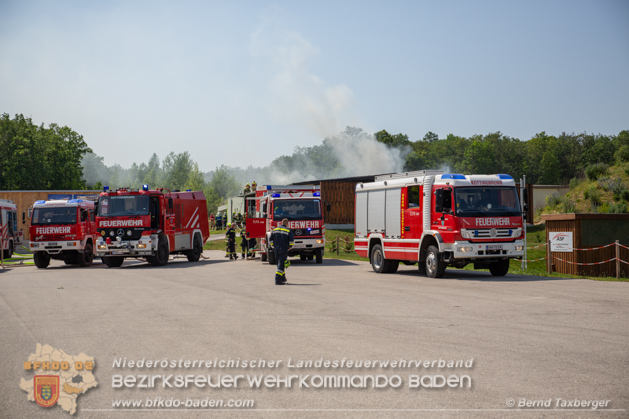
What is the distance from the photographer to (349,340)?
862cm

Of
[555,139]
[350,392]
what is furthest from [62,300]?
[555,139]

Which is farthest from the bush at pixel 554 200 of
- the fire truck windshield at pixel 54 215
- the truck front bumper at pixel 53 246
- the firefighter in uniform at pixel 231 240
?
the truck front bumper at pixel 53 246

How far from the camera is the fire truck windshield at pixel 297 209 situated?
26.3 m

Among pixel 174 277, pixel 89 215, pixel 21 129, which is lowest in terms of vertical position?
pixel 174 277

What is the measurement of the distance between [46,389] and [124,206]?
1992cm

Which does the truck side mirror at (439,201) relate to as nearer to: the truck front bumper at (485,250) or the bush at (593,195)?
the truck front bumper at (485,250)

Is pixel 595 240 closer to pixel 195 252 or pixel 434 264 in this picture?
pixel 434 264

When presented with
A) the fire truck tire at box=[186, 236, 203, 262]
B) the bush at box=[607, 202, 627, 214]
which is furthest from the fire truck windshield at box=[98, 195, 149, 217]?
the bush at box=[607, 202, 627, 214]

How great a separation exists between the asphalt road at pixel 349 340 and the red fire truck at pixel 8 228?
19806 millimetres

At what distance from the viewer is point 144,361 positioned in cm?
740

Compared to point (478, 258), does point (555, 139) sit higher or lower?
higher

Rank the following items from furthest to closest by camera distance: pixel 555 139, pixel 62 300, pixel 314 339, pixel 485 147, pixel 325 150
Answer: pixel 325 150 < pixel 555 139 < pixel 485 147 < pixel 62 300 < pixel 314 339

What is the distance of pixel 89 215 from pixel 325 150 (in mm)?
123781

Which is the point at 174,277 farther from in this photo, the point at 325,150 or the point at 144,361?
the point at 325,150
